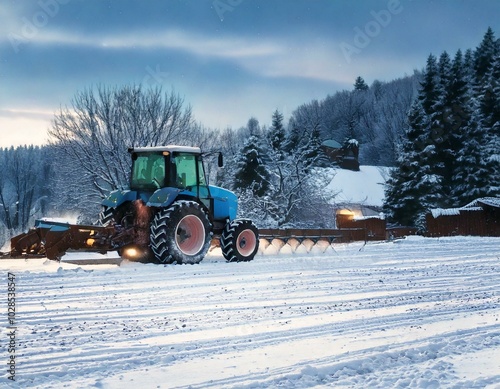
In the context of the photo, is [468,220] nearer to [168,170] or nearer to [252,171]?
[252,171]

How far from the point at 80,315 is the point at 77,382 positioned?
2.63 m

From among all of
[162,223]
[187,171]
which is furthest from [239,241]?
[162,223]

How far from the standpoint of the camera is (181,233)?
13.4 meters

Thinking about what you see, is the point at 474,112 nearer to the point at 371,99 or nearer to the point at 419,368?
the point at 419,368

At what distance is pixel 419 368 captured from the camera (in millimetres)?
4695

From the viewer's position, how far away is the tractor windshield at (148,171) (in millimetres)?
13902

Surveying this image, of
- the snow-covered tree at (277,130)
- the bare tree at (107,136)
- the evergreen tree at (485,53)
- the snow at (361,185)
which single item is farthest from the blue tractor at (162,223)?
the evergreen tree at (485,53)

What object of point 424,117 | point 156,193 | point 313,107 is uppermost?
point 313,107

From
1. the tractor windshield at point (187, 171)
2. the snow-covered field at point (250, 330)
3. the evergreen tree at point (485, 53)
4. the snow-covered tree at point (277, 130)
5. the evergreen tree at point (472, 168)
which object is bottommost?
the snow-covered field at point (250, 330)

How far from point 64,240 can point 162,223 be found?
2.02 metres

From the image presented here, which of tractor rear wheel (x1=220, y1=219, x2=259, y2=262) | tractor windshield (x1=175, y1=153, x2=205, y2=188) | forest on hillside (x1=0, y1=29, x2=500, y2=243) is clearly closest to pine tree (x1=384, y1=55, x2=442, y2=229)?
forest on hillside (x1=0, y1=29, x2=500, y2=243)

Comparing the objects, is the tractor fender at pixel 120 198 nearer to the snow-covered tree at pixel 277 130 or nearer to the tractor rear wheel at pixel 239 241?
the tractor rear wheel at pixel 239 241

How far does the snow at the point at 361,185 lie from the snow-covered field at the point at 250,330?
4444 centimetres

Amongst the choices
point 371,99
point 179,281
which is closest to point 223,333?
point 179,281
